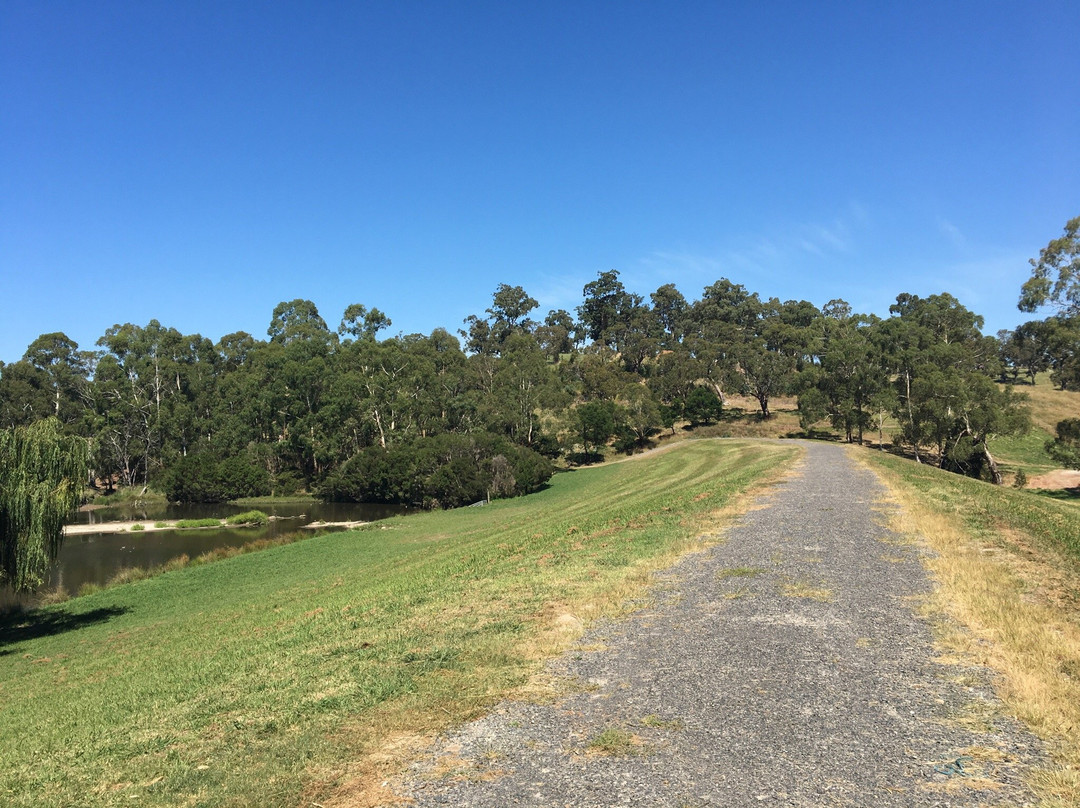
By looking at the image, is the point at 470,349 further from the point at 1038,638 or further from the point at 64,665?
the point at 1038,638

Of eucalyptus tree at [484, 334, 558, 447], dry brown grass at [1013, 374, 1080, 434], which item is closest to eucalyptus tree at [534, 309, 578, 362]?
eucalyptus tree at [484, 334, 558, 447]

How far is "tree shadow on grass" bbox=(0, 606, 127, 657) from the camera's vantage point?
85.1 feet

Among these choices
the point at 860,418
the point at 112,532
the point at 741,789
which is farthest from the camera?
the point at 860,418

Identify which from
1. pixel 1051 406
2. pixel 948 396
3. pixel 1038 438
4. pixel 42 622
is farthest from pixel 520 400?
pixel 1051 406

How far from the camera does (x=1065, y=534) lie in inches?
635

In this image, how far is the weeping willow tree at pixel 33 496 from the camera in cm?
2391

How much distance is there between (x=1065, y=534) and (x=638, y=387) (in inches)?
2879

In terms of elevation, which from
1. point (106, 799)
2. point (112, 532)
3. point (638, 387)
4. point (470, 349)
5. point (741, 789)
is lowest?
point (112, 532)

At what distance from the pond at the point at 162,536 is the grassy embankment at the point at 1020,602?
33.3 metres

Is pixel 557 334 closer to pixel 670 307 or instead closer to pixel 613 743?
pixel 670 307

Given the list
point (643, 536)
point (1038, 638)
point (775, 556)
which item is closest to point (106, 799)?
point (1038, 638)

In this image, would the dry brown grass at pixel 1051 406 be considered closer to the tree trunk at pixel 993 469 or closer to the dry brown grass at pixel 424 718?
the tree trunk at pixel 993 469

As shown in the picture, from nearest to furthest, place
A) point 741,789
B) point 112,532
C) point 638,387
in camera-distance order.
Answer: point 741,789 → point 112,532 → point 638,387

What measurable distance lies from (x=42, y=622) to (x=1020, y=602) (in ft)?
115
